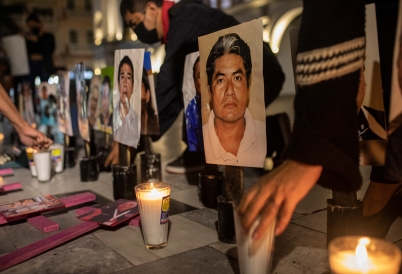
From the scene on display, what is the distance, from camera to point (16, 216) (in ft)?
Answer: 6.62

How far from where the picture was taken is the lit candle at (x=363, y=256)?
0.88 m

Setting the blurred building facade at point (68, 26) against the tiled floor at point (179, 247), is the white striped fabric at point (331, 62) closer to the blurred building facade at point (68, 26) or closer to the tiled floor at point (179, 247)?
the tiled floor at point (179, 247)

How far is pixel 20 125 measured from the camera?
2764 millimetres

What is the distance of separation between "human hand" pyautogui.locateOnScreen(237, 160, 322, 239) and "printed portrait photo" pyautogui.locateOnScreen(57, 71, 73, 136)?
2.94 meters

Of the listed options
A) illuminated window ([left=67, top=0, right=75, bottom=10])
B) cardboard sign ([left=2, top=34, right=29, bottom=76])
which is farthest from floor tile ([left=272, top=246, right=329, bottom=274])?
illuminated window ([left=67, top=0, right=75, bottom=10])

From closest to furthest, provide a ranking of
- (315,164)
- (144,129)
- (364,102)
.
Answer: (315,164) → (364,102) → (144,129)

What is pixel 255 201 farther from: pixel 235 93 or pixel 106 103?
pixel 106 103

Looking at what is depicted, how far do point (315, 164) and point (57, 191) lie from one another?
2.27m

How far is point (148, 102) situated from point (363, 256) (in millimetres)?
1790

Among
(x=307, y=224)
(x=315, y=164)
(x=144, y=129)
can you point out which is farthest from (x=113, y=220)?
(x=315, y=164)

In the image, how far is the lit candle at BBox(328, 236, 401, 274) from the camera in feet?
2.90

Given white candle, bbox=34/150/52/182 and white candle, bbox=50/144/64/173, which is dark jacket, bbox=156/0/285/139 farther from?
white candle, bbox=50/144/64/173

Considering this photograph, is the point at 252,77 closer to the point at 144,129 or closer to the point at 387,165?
the point at 387,165

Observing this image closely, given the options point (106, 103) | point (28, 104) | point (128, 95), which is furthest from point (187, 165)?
point (28, 104)
